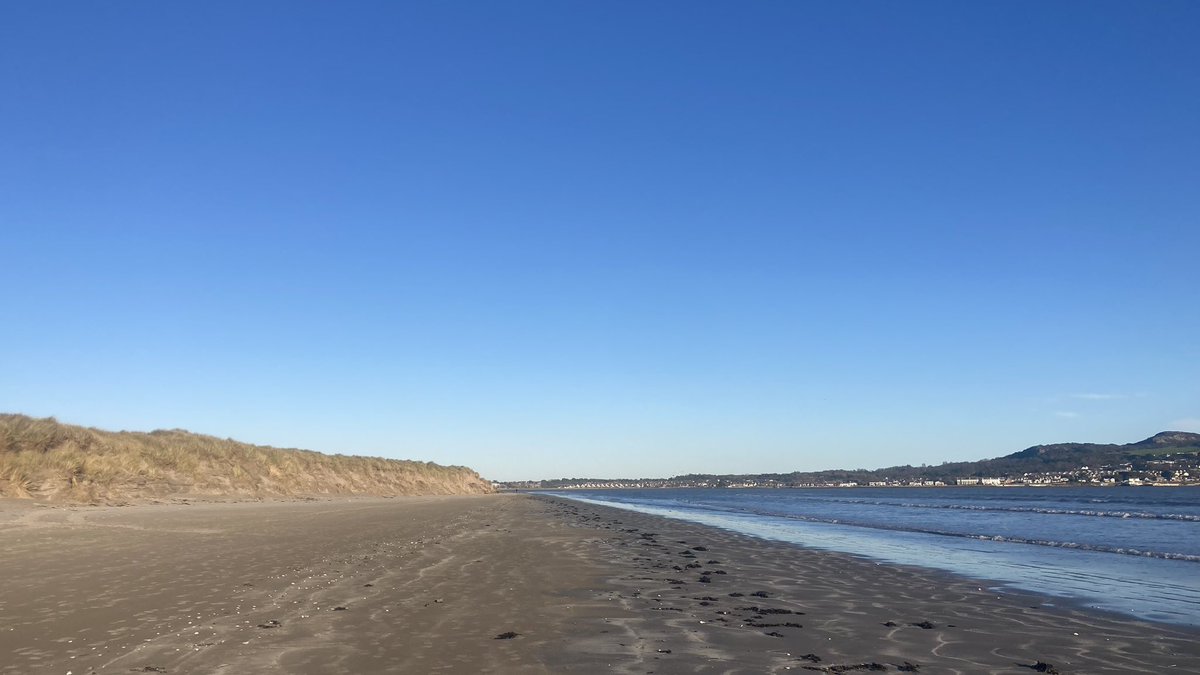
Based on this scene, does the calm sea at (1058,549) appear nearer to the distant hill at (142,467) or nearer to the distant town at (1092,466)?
the distant hill at (142,467)

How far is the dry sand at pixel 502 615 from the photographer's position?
24.9 feet

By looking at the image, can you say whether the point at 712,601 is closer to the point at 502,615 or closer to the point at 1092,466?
the point at 502,615

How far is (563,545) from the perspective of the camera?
21547 mm

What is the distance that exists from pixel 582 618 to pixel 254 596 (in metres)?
4.98

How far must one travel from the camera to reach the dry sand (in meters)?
7.60

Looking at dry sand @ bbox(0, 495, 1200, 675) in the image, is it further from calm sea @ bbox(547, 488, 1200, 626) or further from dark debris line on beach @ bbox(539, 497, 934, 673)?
calm sea @ bbox(547, 488, 1200, 626)

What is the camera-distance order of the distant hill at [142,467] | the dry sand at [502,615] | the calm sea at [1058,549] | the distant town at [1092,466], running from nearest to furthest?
the dry sand at [502,615] < the calm sea at [1058,549] < the distant hill at [142,467] < the distant town at [1092,466]

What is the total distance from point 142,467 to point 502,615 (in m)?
28.7

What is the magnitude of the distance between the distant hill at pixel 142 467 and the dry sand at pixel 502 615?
939 centimetres

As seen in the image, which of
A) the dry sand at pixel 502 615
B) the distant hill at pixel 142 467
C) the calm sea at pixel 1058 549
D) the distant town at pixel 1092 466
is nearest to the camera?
the dry sand at pixel 502 615

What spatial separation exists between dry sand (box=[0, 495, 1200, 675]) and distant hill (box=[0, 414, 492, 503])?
9391mm

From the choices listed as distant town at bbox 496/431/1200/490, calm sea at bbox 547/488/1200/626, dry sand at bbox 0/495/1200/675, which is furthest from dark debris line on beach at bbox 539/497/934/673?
distant town at bbox 496/431/1200/490

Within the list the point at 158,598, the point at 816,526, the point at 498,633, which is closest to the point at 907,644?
the point at 498,633

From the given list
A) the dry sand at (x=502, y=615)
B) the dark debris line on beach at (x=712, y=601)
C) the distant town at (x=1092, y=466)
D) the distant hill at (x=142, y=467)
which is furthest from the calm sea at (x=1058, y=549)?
the distant town at (x=1092, y=466)
